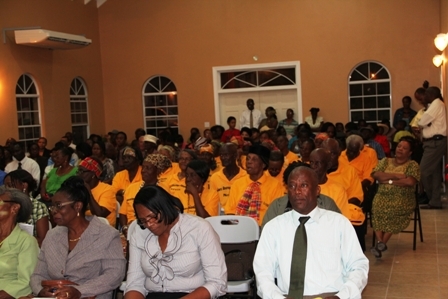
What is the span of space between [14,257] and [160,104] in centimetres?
1135

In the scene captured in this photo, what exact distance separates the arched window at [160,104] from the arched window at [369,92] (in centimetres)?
416

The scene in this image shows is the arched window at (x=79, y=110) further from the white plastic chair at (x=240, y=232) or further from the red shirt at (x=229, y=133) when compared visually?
the white plastic chair at (x=240, y=232)

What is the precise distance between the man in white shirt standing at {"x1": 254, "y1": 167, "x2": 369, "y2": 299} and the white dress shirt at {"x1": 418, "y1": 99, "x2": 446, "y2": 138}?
6337 millimetres

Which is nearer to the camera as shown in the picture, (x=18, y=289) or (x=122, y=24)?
(x=18, y=289)

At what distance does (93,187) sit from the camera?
561 cm

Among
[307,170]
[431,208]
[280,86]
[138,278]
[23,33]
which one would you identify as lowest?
[431,208]

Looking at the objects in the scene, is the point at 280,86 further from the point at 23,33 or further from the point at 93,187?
the point at 93,187

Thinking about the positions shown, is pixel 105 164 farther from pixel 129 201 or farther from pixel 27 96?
pixel 27 96

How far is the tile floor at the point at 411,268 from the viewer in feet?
17.8

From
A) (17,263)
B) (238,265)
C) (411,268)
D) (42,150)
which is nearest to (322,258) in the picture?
(238,265)

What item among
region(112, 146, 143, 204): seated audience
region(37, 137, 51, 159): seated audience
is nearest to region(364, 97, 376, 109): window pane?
region(37, 137, 51, 159): seated audience

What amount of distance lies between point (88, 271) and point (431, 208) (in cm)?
697

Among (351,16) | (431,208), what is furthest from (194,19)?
(431,208)

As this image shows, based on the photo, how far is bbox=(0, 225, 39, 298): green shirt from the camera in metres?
3.72
